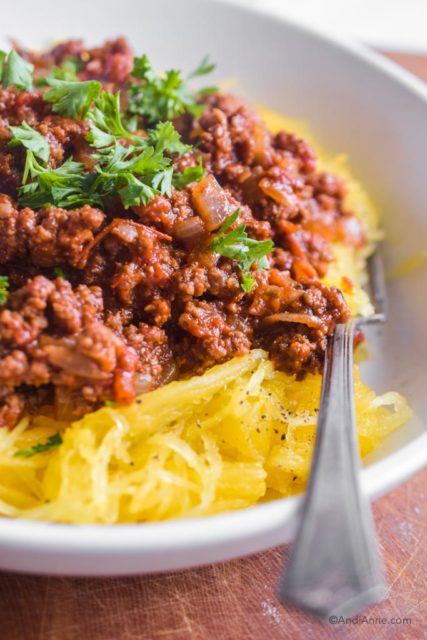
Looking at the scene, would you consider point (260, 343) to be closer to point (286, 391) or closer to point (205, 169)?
point (286, 391)

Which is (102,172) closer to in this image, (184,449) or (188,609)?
(184,449)

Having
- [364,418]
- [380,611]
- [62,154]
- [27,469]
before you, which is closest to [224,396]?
[364,418]

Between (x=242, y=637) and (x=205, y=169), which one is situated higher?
(x=205, y=169)

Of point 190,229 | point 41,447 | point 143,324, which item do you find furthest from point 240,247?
point 41,447

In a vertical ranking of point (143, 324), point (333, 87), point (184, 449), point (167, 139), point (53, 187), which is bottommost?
point (184, 449)

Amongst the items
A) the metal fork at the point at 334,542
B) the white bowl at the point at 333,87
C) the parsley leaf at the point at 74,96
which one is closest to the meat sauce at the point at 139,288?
the parsley leaf at the point at 74,96

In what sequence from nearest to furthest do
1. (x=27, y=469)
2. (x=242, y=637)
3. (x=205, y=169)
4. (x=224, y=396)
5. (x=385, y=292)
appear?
(x=242, y=637), (x=27, y=469), (x=224, y=396), (x=205, y=169), (x=385, y=292)

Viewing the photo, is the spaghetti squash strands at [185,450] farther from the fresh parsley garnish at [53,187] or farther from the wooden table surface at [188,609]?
the fresh parsley garnish at [53,187]
